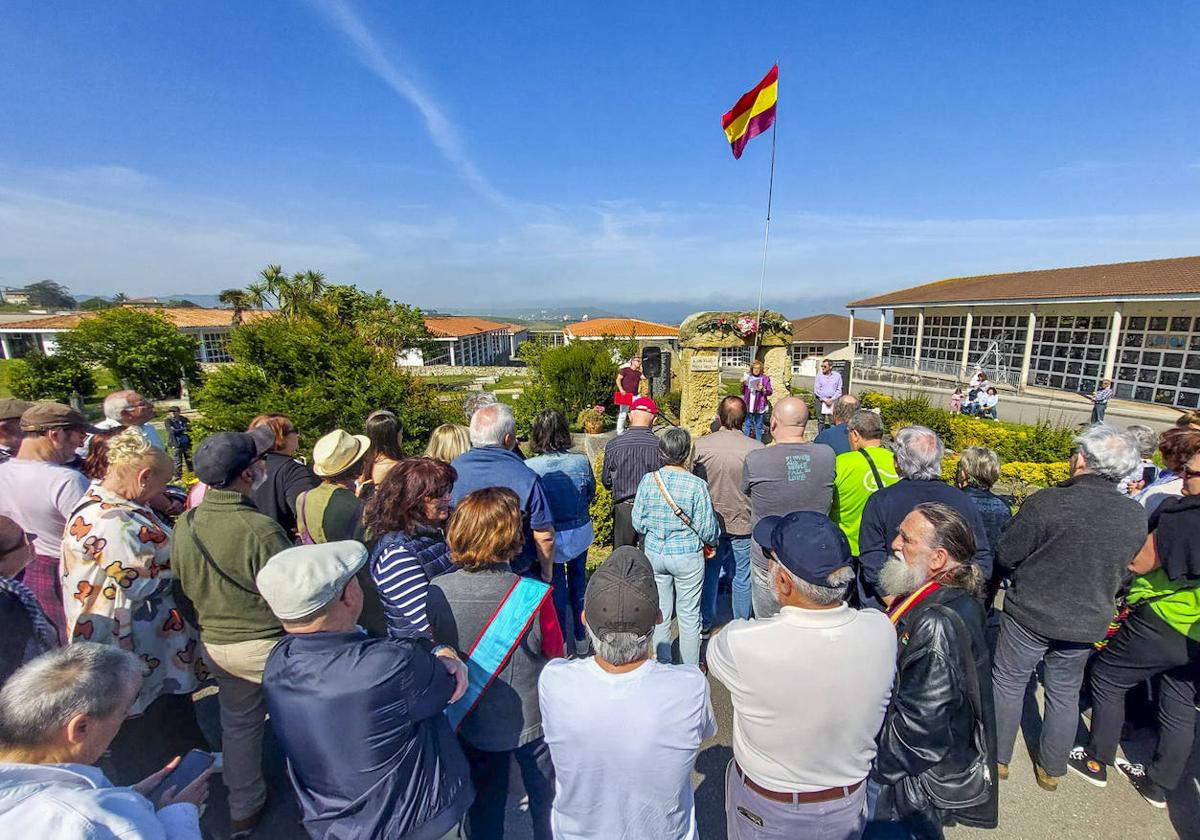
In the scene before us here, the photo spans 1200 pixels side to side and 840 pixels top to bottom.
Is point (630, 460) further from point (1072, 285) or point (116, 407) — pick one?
point (1072, 285)

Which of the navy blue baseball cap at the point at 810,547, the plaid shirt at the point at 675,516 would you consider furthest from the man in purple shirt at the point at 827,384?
the navy blue baseball cap at the point at 810,547

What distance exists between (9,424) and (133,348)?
28587mm

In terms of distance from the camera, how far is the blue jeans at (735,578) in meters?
3.92

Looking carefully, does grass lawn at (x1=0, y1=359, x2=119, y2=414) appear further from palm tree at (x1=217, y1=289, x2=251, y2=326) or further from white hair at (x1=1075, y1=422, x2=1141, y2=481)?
white hair at (x1=1075, y1=422, x2=1141, y2=481)

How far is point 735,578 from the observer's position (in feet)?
13.2

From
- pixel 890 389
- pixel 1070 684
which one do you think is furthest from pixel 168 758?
pixel 890 389

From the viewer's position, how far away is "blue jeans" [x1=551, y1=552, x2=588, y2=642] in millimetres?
3518

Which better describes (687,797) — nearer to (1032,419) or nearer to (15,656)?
(15,656)

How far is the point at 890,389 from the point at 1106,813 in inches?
812

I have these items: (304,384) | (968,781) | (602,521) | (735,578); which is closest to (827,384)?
(602,521)

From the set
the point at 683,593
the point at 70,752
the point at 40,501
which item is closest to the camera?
the point at 70,752

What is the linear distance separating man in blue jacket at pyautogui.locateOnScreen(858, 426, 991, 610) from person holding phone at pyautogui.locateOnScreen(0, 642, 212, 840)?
3.05m

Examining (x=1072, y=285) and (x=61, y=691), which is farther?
(x=1072, y=285)

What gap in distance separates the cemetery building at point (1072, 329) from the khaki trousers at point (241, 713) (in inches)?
799
